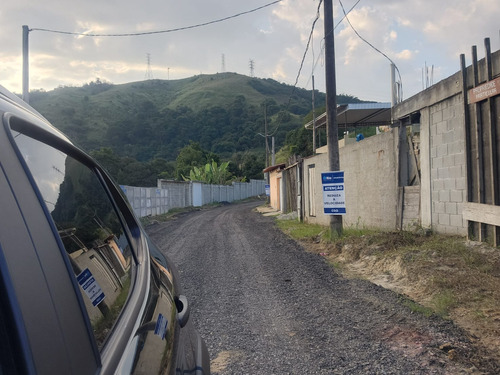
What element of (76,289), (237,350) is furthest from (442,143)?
(76,289)

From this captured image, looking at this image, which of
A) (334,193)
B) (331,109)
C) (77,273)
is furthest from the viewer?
(331,109)

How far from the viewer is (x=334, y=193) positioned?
11.0 m

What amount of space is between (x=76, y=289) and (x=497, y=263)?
6.09 meters

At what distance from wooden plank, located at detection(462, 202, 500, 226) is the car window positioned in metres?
6.09

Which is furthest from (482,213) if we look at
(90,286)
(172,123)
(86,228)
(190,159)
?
(172,123)

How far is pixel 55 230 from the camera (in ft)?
3.94

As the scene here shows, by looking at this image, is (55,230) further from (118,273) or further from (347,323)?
(347,323)

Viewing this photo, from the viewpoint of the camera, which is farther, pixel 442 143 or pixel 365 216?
pixel 365 216

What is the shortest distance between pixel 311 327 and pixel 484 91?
486 cm

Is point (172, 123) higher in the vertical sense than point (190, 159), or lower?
higher

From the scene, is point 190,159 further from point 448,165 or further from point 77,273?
point 77,273

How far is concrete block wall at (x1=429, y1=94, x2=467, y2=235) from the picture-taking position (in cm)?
771

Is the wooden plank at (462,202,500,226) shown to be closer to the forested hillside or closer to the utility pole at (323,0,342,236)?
the utility pole at (323,0,342,236)

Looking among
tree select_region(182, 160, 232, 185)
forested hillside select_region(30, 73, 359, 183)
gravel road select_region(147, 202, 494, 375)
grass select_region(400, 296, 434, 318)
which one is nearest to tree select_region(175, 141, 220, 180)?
forested hillside select_region(30, 73, 359, 183)
